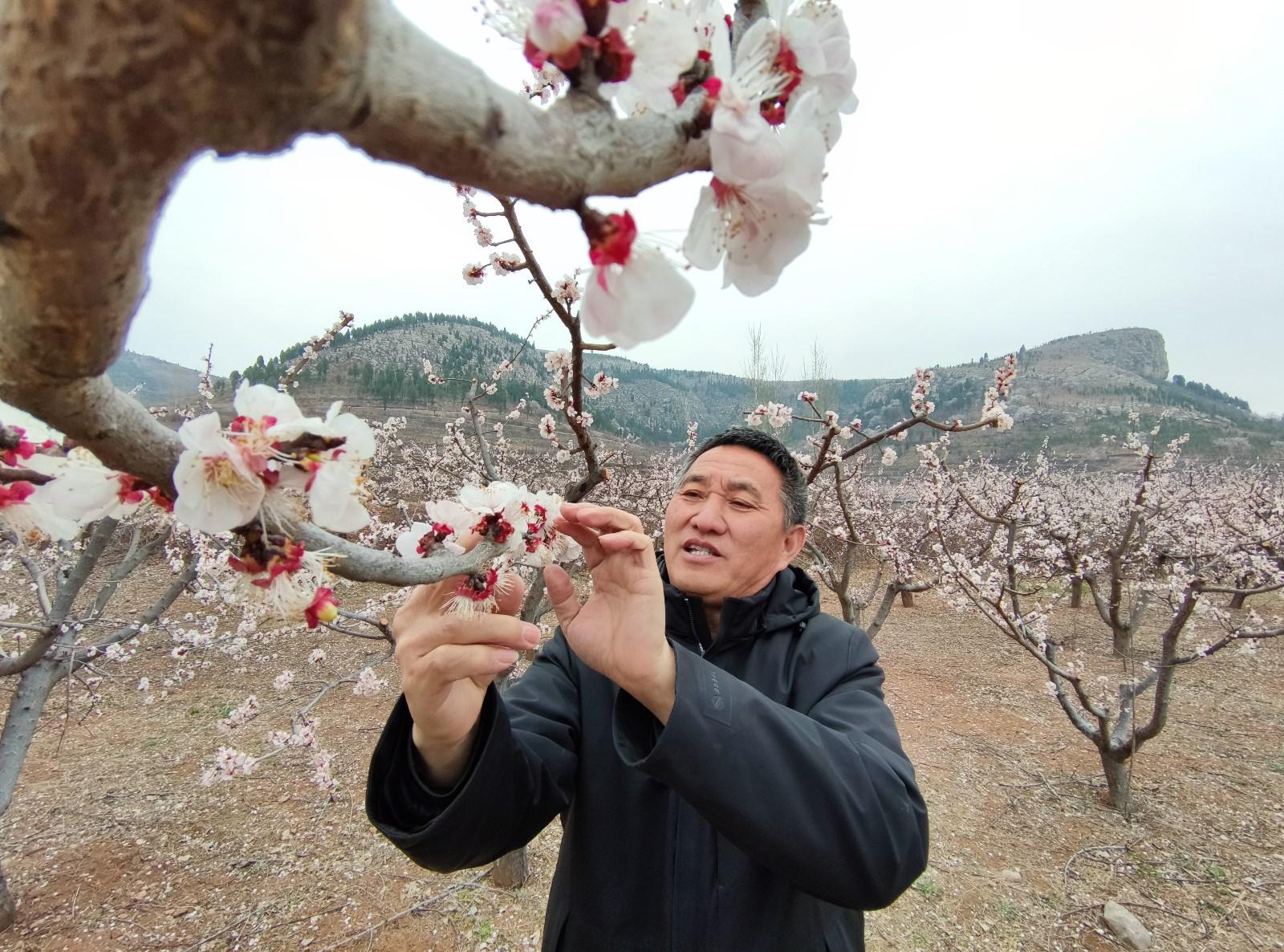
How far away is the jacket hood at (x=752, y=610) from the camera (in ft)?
6.66

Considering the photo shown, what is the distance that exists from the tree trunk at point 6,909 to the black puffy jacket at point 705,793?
4307 millimetres

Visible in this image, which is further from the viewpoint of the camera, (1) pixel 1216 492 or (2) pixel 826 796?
(1) pixel 1216 492

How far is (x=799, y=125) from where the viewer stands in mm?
616

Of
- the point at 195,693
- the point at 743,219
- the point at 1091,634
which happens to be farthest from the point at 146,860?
the point at 1091,634

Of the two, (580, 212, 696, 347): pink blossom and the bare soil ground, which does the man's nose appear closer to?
(580, 212, 696, 347): pink blossom

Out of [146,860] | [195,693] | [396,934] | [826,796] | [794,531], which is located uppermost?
[794,531]

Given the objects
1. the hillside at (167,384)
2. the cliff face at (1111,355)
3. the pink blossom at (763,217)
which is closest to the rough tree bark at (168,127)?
the pink blossom at (763,217)

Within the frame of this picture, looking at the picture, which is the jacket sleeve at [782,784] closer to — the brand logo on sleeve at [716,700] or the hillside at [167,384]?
the brand logo on sleeve at [716,700]

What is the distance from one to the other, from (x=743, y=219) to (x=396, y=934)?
469 centimetres

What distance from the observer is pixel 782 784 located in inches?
50.5

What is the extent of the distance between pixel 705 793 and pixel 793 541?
4.35ft

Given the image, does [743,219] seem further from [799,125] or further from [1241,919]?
[1241,919]

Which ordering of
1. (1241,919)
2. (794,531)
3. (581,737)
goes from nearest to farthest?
(581,737)
(794,531)
(1241,919)

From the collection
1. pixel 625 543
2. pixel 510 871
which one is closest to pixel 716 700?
pixel 625 543
